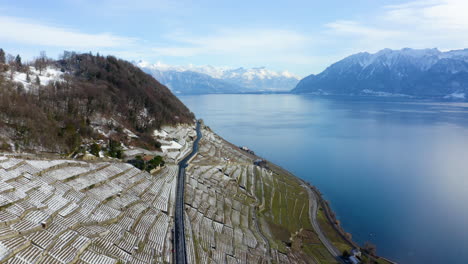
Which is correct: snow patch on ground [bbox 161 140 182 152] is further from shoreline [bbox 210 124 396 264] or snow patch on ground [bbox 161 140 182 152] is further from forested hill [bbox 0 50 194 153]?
shoreline [bbox 210 124 396 264]

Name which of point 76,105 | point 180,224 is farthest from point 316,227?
point 76,105

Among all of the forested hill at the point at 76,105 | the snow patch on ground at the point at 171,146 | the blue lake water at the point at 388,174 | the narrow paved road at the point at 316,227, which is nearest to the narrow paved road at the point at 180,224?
the snow patch on ground at the point at 171,146

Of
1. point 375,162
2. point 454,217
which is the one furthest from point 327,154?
point 454,217

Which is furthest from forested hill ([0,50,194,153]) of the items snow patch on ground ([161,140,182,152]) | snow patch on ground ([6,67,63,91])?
snow patch on ground ([161,140,182,152])

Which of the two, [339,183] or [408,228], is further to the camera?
[339,183]

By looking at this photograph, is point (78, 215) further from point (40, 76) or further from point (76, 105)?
point (40, 76)

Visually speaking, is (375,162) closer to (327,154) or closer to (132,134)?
(327,154)
